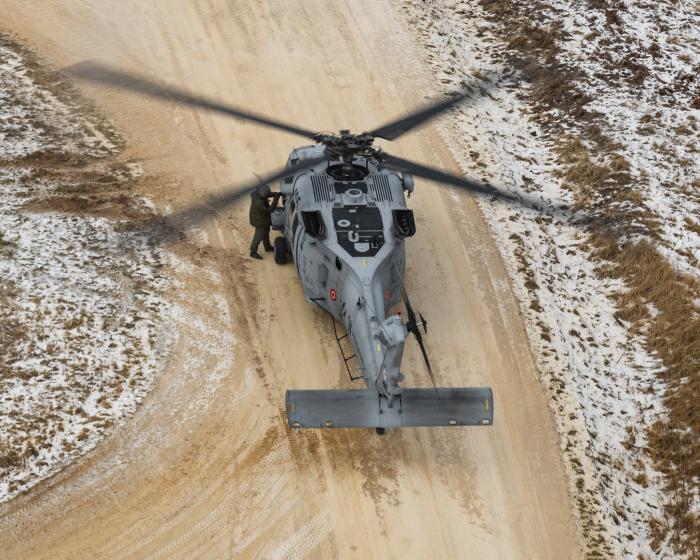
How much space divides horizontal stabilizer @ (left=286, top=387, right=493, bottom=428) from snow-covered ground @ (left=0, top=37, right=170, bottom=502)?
374 cm

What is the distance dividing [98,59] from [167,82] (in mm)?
2229

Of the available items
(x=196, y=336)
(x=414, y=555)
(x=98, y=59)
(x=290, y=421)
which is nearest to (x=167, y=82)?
(x=98, y=59)

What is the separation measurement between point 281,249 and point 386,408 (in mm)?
5741

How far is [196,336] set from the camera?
15352mm

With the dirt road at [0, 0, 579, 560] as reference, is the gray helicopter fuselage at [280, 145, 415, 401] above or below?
above

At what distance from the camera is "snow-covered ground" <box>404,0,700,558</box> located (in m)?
13.8

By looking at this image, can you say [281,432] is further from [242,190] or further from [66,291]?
[66,291]

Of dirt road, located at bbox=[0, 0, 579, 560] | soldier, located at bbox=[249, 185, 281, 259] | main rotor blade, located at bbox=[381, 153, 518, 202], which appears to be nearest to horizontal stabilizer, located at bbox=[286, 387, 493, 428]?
dirt road, located at bbox=[0, 0, 579, 560]

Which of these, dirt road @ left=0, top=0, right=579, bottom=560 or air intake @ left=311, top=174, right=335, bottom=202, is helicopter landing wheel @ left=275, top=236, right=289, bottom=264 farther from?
air intake @ left=311, top=174, right=335, bottom=202

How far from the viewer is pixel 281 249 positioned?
54.6ft

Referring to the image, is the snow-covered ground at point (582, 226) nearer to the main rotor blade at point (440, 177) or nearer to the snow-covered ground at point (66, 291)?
the main rotor blade at point (440, 177)

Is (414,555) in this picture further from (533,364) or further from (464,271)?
(464,271)

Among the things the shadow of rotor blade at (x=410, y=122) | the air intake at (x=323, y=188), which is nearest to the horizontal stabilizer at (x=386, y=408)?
the air intake at (x=323, y=188)

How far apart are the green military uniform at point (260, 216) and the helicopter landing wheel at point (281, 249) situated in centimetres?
35
